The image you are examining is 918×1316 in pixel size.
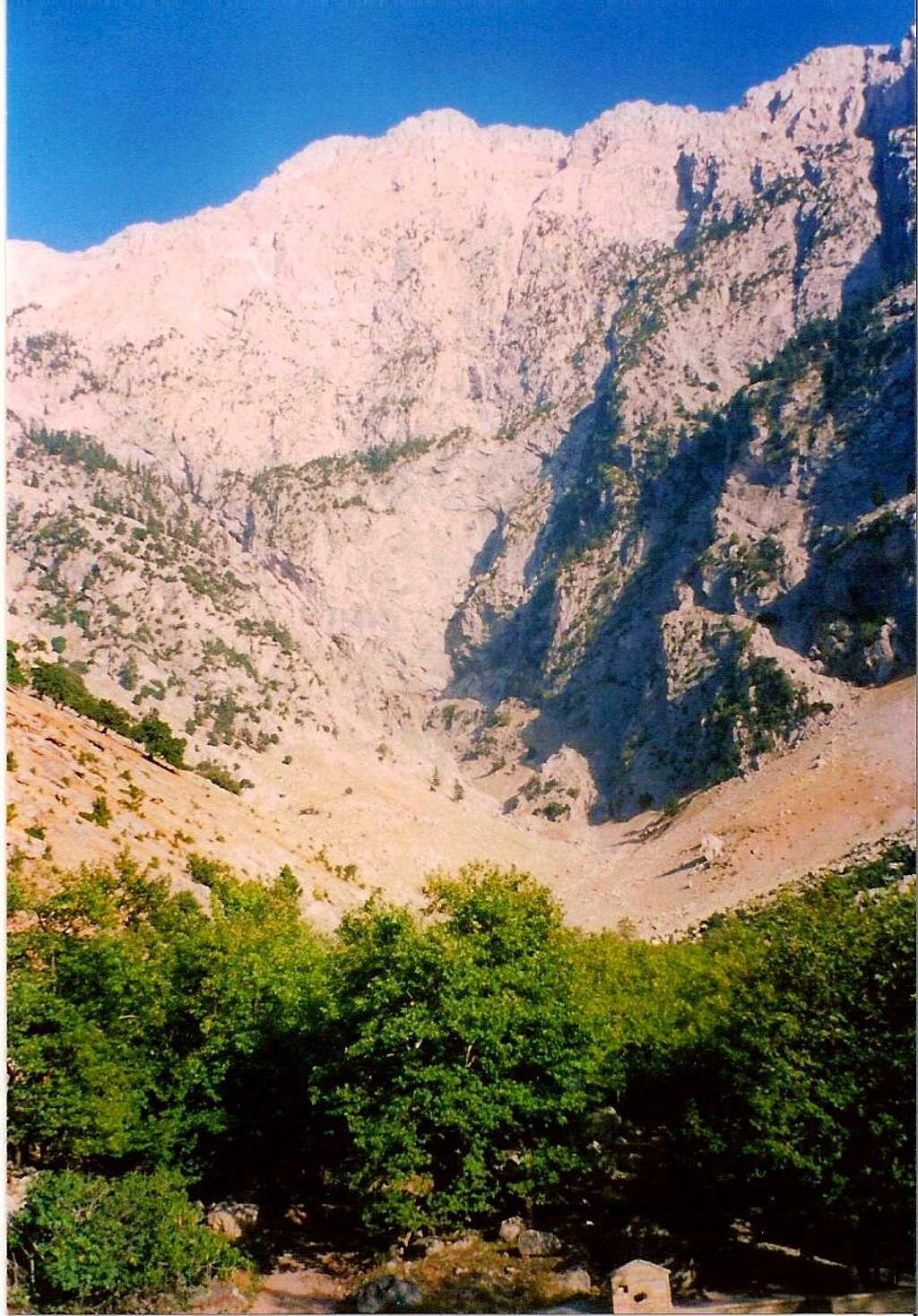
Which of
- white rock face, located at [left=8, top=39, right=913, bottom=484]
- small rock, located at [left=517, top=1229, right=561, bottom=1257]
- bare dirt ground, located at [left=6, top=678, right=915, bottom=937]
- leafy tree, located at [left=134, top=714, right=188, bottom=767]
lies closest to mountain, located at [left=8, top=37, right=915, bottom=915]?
white rock face, located at [left=8, top=39, right=913, bottom=484]

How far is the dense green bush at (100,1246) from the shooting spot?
10984mm

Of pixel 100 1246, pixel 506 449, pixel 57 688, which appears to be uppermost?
pixel 506 449

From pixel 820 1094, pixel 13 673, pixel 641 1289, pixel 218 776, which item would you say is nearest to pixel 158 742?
pixel 218 776

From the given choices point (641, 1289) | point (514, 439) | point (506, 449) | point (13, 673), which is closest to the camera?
point (641, 1289)

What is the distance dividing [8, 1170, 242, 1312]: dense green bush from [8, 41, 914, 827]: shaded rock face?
50.1m

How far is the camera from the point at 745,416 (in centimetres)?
8775

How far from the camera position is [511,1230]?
50.9ft

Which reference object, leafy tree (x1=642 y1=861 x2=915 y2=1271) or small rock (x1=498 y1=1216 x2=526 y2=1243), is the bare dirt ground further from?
leafy tree (x1=642 y1=861 x2=915 y2=1271)

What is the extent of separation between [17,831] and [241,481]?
312 ft

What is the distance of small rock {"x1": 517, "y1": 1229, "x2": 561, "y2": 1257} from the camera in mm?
14875

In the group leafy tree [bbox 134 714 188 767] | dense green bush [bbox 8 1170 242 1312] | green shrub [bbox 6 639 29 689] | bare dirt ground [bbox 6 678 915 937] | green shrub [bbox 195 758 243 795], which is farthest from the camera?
green shrub [bbox 195 758 243 795]

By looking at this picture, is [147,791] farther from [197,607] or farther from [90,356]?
[90,356]

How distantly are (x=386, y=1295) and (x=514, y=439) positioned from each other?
118413 mm

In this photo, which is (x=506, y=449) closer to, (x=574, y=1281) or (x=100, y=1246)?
(x=574, y=1281)
